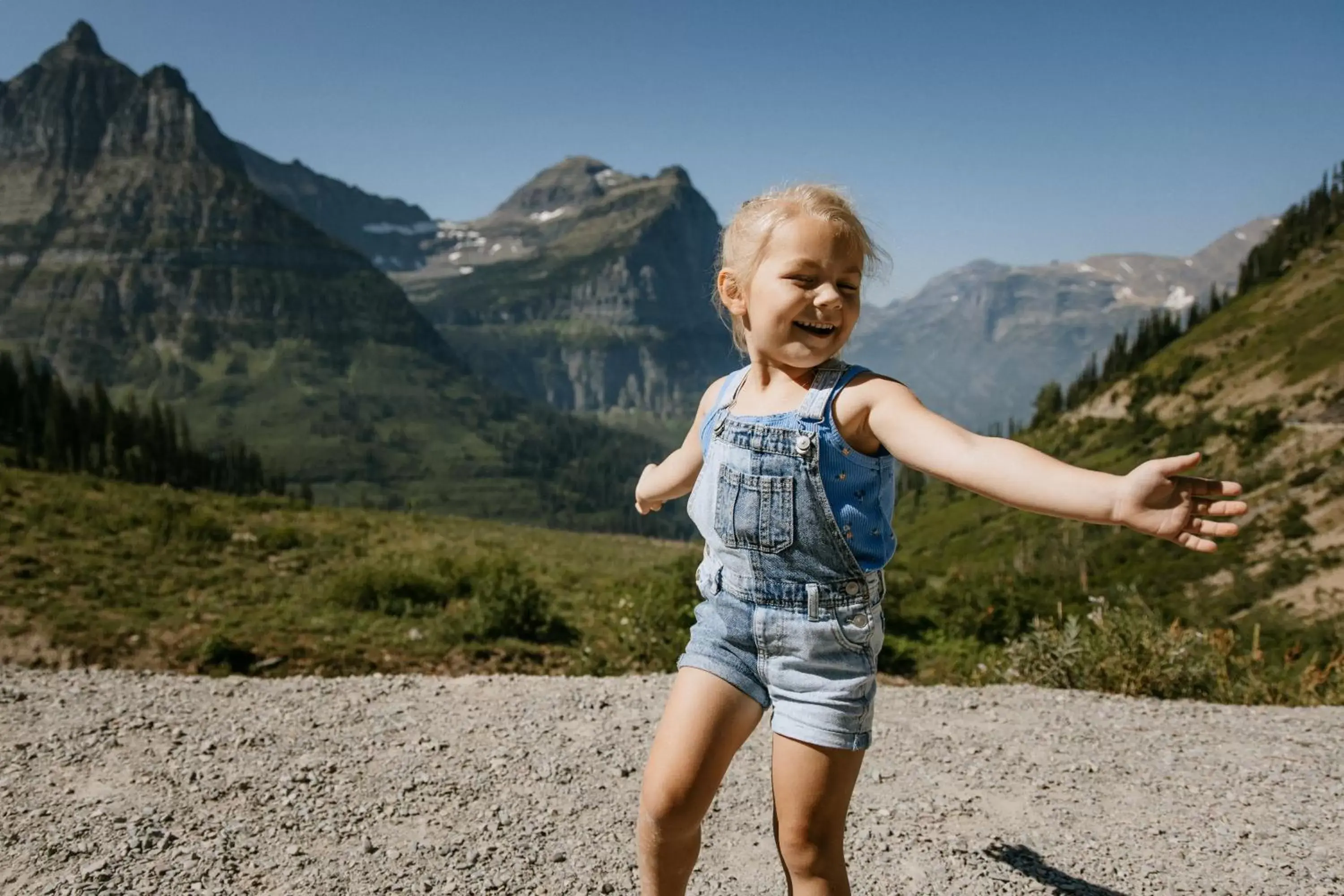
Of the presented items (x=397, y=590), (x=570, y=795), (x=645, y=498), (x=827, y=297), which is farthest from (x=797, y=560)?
(x=397, y=590)

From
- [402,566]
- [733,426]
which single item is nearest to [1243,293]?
[402,566]

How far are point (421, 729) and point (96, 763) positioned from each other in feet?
6.53

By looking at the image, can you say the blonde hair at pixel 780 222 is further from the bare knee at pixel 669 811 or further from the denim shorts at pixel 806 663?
the bare knee at pixel 669 811

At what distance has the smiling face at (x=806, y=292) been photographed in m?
2.86

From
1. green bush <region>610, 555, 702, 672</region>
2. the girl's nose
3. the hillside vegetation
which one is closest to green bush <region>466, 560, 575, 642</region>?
the hillside vegetation

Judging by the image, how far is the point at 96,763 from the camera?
214 inches

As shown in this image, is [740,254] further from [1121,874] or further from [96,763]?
[96,763]

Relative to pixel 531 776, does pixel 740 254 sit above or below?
above

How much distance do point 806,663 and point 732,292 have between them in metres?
1.36

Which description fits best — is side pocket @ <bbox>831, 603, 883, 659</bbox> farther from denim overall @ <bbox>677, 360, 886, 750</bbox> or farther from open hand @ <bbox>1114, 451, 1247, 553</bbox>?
open hand @ <bbox>1114, 451, 1247, 553</bbox>

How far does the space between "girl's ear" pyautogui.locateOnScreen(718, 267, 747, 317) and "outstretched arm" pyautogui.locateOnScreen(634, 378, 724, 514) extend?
293mm

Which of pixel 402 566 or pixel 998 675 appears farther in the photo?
pixel 402 566

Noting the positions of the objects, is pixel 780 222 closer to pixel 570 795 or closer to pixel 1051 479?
pixel 1051 479

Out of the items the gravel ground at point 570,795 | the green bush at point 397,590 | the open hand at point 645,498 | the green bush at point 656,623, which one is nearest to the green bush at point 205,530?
the green bush at point 397,590
